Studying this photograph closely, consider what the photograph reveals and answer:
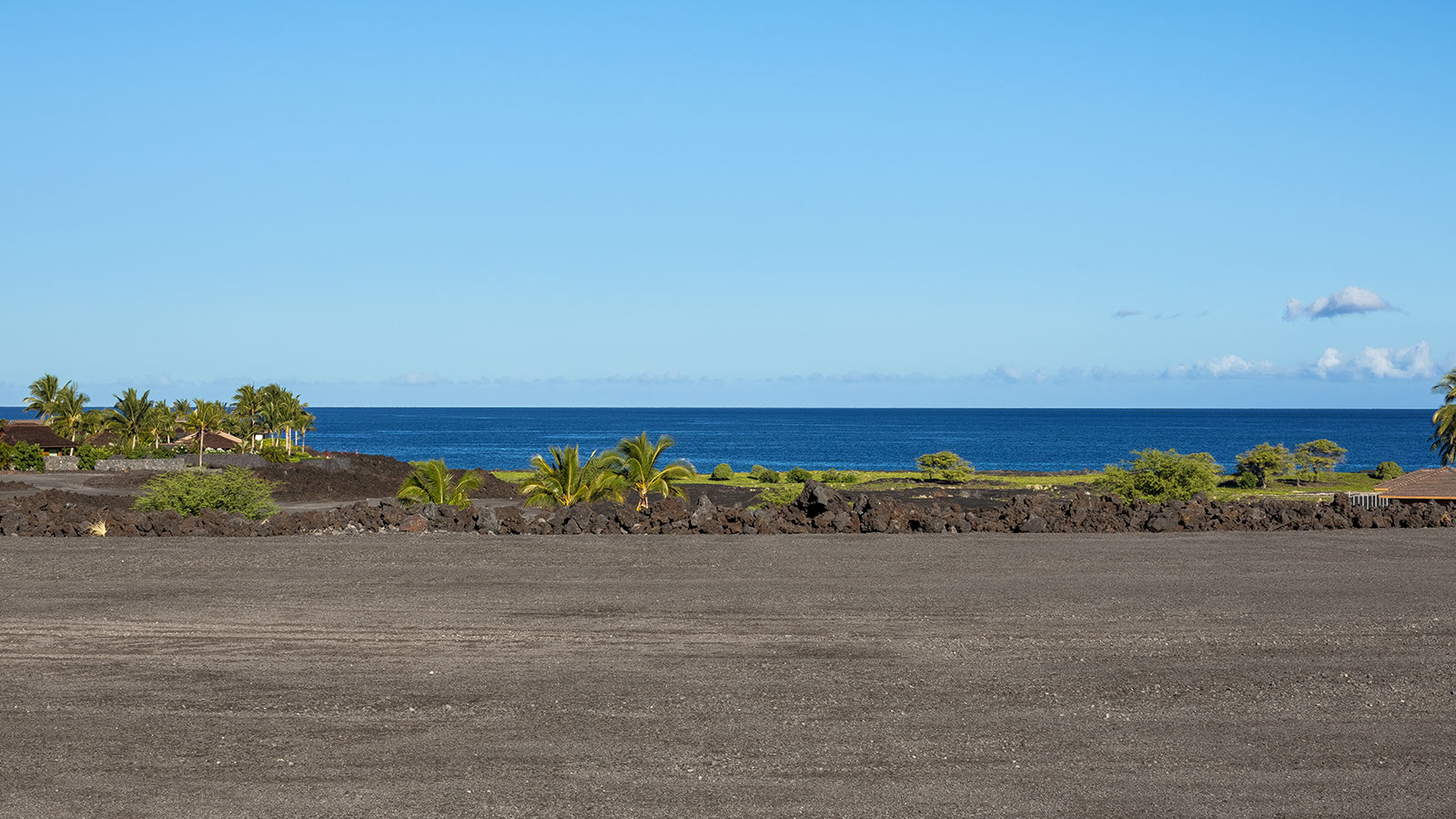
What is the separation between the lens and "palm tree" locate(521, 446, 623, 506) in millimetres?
28438

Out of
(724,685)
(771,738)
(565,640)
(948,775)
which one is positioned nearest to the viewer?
(948,775)

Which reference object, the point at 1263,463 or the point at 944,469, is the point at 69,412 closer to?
the point at 944,469

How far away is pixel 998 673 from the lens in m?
9.74

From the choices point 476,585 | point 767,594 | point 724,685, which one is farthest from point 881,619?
point 476,585

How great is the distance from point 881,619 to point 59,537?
15.0 meters

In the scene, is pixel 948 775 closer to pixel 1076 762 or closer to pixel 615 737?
pixel 1076 762

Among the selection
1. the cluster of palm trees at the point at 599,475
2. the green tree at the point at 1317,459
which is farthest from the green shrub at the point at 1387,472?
the cluster of palm trees at the point at 599,475

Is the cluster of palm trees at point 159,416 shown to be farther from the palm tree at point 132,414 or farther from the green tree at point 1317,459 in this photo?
the green tree at point 1317,459

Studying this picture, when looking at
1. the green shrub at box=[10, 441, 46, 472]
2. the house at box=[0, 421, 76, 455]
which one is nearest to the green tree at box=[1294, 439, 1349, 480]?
the green shrub at box=[10, 441, 46, 472]

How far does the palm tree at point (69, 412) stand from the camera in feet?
281

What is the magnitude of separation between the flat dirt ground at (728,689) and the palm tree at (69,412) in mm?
79798

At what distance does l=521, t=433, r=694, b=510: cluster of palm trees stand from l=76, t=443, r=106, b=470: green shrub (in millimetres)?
47865

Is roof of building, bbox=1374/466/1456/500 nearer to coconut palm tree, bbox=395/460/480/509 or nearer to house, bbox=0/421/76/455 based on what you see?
coconut palm tree, bbox=395/460/480/509

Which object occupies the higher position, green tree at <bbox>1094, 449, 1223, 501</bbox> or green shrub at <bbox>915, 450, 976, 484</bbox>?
Result: green tree at <bbox>1094, 449, 1223, 501</bbox>
